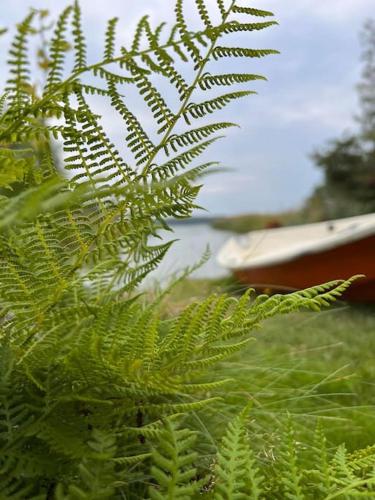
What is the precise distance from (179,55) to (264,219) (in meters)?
11.8

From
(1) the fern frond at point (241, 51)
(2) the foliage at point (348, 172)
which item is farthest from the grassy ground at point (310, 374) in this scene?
(2) the foliage at point (348, 172)

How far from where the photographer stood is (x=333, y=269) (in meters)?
3.02

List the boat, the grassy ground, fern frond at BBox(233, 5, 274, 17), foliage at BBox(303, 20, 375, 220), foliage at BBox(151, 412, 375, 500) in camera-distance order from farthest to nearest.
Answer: foliage at BBox(303, 20, 375, 220) < the boat < the grassy ground < fern frond at BBox(233, 5, 274, 17) < foliage at BBox(151, 412, 375, 500)

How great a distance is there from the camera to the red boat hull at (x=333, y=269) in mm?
2857

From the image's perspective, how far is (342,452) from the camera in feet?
1.64

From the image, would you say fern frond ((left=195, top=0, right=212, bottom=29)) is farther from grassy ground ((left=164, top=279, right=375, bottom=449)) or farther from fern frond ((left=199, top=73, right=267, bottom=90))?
grassy ground ((left=164, top=279, right=375, bottom=449))

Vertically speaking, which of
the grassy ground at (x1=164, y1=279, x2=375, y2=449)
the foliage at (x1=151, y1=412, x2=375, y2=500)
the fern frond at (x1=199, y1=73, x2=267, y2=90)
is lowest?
the grassy ground at (x1=164, y1=279, x2=375, y2=449)

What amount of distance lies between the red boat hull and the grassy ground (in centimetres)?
14

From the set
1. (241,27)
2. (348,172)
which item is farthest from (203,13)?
(348,172)

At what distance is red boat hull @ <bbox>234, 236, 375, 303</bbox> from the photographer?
286cm

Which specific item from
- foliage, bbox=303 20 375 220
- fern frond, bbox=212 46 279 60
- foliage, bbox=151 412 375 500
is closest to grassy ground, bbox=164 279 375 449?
foliage, bbox=151 412 375 500

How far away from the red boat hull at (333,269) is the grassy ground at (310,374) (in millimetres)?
144

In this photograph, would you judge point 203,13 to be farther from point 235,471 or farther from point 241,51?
point 235,471

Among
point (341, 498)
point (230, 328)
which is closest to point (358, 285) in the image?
point (341, 498)
